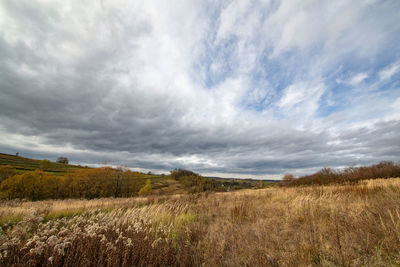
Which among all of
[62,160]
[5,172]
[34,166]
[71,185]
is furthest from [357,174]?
[62,160]

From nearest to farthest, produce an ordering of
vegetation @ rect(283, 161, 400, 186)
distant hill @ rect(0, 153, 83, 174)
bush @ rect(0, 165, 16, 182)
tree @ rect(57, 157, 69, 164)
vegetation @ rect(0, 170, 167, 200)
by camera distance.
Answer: vegetation @ rect(283, 161, 400, 186), vegetation @ rect(0, 170, 167, 200), bush @ rect(0, 165, 16, 182), distant hill @ rect(0, 153, 83, 174), tree @ rect(57, 157, 69, 164)

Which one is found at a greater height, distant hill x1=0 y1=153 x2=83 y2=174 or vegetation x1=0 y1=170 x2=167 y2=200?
distant hill x1=0 y1=153 x2=83 y2=174

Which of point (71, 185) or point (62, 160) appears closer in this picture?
point (71, 185)

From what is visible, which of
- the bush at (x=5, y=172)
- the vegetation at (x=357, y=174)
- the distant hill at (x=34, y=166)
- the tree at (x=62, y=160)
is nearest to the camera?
the vegetation at (x=357, y=174)

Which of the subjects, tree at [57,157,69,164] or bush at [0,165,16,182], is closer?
bush at [0,165,16,182]

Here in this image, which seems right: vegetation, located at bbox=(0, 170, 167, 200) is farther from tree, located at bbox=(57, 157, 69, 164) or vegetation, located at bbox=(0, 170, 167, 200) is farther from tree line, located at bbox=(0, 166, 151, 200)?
tree, located at bbox=(57, 157, 69, 164)

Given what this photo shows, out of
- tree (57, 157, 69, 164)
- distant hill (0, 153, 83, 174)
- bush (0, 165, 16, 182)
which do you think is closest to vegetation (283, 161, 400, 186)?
bush (0, 165, 16, 182)

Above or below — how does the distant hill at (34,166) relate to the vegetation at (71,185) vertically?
above

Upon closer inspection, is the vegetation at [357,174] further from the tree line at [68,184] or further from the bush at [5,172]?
the bush at [5,172]

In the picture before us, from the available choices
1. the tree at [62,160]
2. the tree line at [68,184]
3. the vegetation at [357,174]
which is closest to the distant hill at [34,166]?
the tree at [62,160]

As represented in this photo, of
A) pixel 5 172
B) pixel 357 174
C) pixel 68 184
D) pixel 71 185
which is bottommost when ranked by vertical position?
pixel 71 185

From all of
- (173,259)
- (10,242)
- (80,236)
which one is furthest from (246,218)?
(10,242)

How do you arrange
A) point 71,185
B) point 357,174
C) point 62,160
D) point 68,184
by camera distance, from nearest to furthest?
point 357,174 → point 71,185 → point 68,184 → point 62,160

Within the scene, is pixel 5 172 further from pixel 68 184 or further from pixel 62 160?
pixel 62 160
